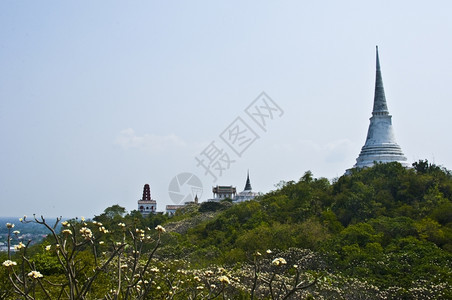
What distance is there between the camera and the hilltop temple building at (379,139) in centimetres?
4634

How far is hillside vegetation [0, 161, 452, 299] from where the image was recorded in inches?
711

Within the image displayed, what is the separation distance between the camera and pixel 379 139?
47.8 m

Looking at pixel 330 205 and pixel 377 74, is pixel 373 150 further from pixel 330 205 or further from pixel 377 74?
pixel 330 205

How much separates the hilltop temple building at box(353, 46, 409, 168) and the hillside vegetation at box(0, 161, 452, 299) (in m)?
6.55

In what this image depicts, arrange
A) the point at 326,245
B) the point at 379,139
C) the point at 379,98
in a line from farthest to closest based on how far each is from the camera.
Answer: the point at 379,98 → the point at 379,139 → the point at 326,245

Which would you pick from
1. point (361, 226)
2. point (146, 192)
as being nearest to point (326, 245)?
point (361, 226)

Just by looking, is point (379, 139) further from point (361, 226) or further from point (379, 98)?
point (361, 226)

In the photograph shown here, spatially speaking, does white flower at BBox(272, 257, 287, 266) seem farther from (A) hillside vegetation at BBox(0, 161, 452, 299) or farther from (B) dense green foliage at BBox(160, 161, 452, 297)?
(B) dense green foliage at BBox(160, 161, 452, 297)

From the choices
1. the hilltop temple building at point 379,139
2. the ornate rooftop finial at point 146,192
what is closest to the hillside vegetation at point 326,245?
the hilltop temple building at point 379,139

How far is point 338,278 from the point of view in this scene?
2053cm

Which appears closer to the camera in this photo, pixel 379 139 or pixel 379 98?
pixel 379 139

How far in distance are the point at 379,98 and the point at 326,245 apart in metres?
27.8

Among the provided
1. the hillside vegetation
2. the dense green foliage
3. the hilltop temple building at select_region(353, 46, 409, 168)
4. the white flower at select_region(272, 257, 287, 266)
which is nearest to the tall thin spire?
the hilltop temple building at select_region(353, 46, 409, 168)

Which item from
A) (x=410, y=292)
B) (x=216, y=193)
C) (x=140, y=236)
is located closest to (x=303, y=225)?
(x=410, y=292)
